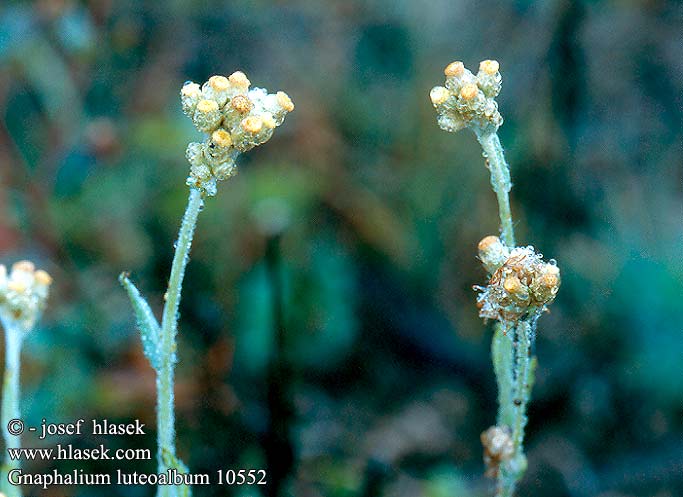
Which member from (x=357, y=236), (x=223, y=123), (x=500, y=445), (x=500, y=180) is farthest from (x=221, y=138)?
(x=357, y=236)

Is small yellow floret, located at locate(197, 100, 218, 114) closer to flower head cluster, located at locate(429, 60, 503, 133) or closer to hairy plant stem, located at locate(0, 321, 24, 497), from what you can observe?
flower head cluster, located at locate(429, 60, 503, 133)

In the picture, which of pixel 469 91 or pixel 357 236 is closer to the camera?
pixel 469 91

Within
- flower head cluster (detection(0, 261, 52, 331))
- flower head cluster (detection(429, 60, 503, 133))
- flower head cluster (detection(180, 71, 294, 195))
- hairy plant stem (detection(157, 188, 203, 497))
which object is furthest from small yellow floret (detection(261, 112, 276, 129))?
flower head cluster (detection(0, 261, 52, 331))

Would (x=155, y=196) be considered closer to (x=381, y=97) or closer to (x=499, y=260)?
(x=381, y=97)

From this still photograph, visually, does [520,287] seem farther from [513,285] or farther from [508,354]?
[508,354]

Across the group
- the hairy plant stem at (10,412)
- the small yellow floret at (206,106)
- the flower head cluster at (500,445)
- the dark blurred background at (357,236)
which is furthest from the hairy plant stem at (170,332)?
the dark blurred background at (357,236)

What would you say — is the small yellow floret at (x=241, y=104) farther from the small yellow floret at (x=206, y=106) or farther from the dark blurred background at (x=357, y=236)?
the dark blurred background at (x=357, y=236)
